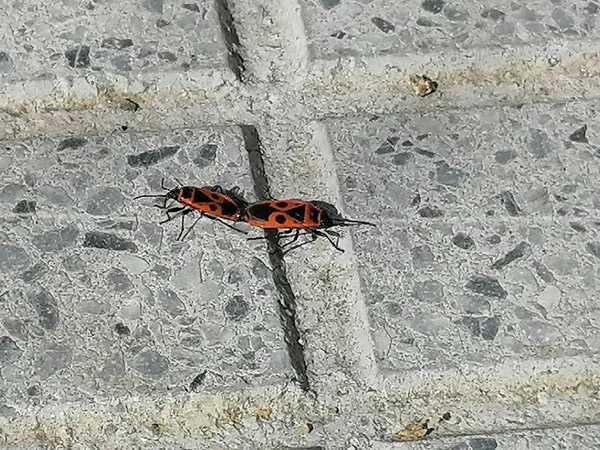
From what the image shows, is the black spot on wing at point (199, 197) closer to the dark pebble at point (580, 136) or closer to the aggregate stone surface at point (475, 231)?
the aggregate stone surface at point (475, 231)

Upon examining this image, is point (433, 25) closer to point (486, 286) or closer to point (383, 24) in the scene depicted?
point (383, 24)

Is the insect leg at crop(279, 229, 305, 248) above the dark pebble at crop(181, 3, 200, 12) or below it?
below

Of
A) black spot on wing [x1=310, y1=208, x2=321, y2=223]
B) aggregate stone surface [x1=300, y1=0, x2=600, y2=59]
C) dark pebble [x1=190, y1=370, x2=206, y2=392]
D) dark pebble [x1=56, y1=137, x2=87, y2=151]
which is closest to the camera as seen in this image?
dark pebble [x1=190, y1=370, x2=206, y2=392]

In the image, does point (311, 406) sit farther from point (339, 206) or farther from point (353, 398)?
point (339, 206)

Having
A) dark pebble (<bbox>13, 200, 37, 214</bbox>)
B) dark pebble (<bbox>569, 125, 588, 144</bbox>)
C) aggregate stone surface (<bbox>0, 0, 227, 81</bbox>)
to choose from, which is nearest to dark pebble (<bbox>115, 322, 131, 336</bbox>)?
dark pebble (<bbox>13, 200, 37, 214</bbox>)

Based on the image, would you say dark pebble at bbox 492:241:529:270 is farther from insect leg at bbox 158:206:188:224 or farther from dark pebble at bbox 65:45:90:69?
dark pebble at bbox 65:45:90:69

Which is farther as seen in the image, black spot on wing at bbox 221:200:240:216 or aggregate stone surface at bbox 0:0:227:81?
aggregate stone surface at bbox 0:0:227:81

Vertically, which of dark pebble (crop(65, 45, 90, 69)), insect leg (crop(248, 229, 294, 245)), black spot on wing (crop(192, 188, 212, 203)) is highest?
dark pebble (crop(65, 45, 90, 69))

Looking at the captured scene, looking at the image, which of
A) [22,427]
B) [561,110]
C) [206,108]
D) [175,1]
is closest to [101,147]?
[206,108]

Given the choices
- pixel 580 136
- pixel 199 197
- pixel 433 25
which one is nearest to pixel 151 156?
pixel 199 197
